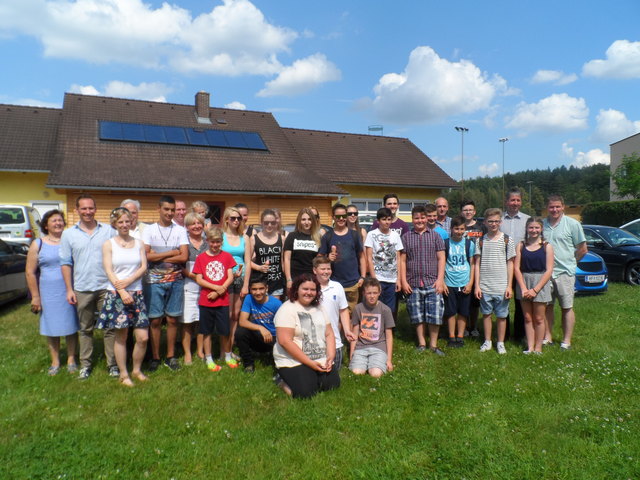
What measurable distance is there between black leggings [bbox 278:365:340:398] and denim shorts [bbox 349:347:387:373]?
49 cm

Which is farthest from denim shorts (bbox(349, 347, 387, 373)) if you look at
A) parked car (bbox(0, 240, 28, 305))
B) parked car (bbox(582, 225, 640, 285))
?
parked car (bbox(582, 225, 640, 285))

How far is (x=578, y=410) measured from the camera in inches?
149

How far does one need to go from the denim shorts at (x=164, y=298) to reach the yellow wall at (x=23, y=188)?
13301 millimetres

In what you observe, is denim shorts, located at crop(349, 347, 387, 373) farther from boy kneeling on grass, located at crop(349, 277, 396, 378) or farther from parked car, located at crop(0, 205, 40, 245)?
parked car, located at crop(0, 205, 40, 245)

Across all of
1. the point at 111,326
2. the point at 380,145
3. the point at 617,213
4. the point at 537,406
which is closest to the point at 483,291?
the point at 537,406

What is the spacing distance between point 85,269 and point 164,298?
870 mm

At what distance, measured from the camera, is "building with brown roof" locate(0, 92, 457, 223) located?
45.9 ft

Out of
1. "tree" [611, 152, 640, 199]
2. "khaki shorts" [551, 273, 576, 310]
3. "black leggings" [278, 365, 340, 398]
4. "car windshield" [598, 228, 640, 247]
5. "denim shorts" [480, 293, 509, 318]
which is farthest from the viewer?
"tree" [611, 152, 640, 199]

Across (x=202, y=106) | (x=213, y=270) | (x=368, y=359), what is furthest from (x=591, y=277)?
(x=202, y=106)

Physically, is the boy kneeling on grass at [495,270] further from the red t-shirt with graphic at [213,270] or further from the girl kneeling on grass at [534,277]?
the red t-shirt with graphic at [213,270]

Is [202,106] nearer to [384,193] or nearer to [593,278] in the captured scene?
[384,193]

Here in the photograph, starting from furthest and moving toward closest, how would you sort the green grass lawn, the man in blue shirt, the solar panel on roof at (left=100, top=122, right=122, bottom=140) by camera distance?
the solar panel on roof at (left=100, top=122, right=122, bottom=140) → the man in blue shirt → the green grass lawn

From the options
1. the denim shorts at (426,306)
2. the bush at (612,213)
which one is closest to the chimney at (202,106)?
the denim shorts at (426,306)

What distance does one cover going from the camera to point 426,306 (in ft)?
17.9
